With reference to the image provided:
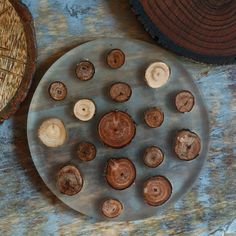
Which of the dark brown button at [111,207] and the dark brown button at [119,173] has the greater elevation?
the dark brown button at [119,173]

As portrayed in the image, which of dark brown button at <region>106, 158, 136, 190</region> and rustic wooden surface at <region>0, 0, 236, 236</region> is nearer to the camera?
dark brown button at <region>106, 158, 136, 190</region>

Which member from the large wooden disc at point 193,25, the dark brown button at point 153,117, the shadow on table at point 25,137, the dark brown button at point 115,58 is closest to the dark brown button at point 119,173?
the dark brown button at point 153,117

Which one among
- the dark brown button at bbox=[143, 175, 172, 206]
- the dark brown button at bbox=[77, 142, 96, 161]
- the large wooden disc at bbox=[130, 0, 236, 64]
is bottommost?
the dark brown button at bbox=[143, 175, 172, 206]

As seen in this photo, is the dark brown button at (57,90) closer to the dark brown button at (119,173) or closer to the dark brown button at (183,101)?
the dark brown button at (119,173)

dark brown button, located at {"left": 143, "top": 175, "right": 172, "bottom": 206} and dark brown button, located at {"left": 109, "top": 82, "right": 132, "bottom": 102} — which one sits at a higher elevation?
dark brown button, located at {"left": 109, "top": 82, "right": 132, "bottom": 102}

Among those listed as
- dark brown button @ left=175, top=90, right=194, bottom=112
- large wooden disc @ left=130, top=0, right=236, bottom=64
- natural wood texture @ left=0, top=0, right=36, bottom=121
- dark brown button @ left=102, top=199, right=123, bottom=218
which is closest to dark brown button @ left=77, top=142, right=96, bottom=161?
dark brown button @ left=102, top=199, right=123, bottom=218

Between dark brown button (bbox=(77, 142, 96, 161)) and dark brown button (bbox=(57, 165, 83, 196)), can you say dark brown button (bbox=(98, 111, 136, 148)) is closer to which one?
dark brown button (bbox=(77, 142, 96, 161))
